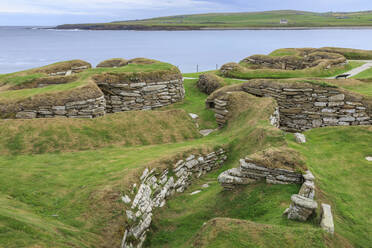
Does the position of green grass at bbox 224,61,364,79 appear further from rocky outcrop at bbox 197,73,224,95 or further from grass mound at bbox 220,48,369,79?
rocky outcrop at bbox 197,73,224,95

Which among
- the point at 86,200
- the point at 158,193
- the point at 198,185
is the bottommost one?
the point at 198,185

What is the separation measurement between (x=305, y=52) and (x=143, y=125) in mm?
38207

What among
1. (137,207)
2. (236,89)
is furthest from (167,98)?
(137,207)

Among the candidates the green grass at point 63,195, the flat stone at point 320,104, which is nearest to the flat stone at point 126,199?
the green grass at point 63,195

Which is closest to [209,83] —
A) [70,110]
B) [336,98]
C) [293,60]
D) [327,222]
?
[336,98]

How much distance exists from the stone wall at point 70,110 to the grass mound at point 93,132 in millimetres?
2450

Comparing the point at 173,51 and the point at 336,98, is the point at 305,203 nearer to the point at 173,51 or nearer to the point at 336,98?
the point at 336,98

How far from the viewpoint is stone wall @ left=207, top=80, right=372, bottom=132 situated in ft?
73.0

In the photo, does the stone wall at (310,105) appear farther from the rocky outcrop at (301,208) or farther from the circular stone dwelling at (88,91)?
the rocky outcrop at (301,208)

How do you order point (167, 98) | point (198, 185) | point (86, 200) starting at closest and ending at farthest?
point (86, 200), point (198, 185), point (167, 98)

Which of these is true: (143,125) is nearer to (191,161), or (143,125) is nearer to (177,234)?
A: (191,161)

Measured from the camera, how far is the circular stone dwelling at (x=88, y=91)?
2077 centimetres

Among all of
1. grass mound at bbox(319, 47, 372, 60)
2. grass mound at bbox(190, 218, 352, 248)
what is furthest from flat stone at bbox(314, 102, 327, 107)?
grass mound at bbox(319, 47, 372, 60)

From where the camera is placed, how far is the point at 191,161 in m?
15.7
